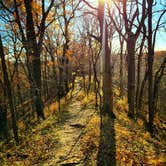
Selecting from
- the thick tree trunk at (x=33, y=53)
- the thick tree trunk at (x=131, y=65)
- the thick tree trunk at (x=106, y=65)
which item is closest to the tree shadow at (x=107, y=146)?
the thick tree trunk at (x=106, y=65)

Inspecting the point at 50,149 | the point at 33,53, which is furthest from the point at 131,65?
the point at 50,149

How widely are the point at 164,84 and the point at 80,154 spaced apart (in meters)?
59.1

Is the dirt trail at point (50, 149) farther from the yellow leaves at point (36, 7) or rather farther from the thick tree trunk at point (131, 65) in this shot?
the yellow leaves at point (36, 7)

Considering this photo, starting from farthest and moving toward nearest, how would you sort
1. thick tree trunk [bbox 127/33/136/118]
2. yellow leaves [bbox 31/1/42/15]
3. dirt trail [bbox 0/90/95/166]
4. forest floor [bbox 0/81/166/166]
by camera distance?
yellow leaves [bbox 31/1/42/15] → thick tree trunk [bbox 127/33/136/118] → dirt trail [bbox 0/90/95/166] → forest floor [bbox 0/81/166/166]

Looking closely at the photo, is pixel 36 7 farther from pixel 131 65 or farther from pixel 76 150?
pixel 76 150

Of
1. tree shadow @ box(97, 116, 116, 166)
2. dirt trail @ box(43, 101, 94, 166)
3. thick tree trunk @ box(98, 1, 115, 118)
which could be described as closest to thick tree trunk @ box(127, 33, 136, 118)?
thick tree trunk @ box(98, 1, 115, 118)

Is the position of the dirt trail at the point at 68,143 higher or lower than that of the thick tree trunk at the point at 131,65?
lower

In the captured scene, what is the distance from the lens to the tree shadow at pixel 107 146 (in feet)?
21.3

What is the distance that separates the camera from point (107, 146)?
7441 millimetres

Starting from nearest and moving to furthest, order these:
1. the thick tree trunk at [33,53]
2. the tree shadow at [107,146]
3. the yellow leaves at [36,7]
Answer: the tree shadow at [107,146] < the thick tree trunk at [33,53] < the yellow leaves at [36,7]

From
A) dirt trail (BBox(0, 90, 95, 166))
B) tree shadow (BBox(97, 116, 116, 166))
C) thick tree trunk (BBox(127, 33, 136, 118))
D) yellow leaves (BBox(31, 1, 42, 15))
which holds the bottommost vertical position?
dirt trail (BBox(0, 90, 95, 166))

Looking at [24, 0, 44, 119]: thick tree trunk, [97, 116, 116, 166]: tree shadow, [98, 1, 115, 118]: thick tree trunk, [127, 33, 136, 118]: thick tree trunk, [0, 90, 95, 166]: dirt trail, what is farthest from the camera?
[127, 33, 136, 118]: thick tree trunk

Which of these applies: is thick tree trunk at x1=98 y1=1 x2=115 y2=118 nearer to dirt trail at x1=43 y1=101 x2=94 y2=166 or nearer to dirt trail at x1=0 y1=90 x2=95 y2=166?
dirt trail at x1=43 y1=101 x2=94 y2=166

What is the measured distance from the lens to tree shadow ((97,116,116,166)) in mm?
6480
